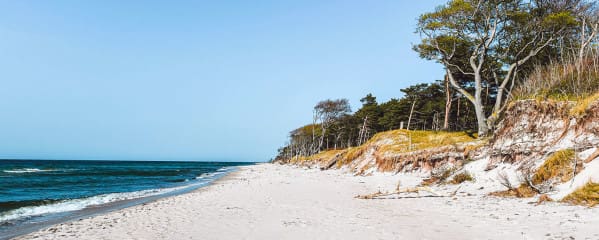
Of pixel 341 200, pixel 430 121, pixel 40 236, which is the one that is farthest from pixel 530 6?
pixel 430 121

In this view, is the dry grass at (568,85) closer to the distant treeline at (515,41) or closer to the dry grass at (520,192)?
the distant treeline at (515,41)

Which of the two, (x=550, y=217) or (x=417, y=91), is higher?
(x=417, y=91)

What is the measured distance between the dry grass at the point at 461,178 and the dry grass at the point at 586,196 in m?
5.31

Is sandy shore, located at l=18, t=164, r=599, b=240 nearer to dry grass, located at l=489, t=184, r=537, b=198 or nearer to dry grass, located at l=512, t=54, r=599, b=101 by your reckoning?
dry grass, located at l=489, t=184, r=537, b=198

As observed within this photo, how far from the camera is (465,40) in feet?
77.9

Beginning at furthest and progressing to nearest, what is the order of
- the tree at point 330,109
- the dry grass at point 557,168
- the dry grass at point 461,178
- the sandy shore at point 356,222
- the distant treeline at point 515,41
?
the tree at point 330,109
the distant treeline at point 515,41
the dry grass at point 461,178
the dry grass at point 557,168
the sandy shore at point 356,222

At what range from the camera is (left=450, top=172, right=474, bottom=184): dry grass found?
1448cm

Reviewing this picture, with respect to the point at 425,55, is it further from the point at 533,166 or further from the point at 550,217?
the point at 550,217

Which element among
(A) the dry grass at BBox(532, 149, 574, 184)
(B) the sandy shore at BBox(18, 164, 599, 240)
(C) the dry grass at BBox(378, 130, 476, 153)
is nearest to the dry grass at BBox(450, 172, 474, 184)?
(B) the sandy shore at BBox(18, 164, 599, 240)

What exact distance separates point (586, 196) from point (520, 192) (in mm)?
2337

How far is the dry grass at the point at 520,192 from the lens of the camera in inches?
414

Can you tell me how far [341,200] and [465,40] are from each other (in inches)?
678

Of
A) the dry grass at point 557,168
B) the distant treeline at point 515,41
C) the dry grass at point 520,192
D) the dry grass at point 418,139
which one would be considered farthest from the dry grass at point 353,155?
the dry grass at point 557,168

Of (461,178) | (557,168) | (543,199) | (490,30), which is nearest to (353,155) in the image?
(490,30)
